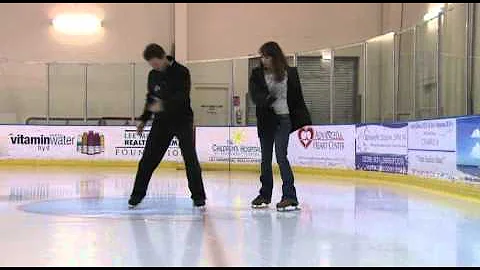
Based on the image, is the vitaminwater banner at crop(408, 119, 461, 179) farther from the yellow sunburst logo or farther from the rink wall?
the yellow sunburst logo

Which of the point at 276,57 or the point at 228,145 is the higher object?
the point at 276,57

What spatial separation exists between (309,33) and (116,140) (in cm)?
588

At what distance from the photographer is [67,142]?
1312cm

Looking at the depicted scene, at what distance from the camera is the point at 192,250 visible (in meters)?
3.23

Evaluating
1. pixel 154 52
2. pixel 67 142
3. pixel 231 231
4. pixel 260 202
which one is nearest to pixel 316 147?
pixel 67 142

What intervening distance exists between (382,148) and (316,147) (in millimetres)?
1787

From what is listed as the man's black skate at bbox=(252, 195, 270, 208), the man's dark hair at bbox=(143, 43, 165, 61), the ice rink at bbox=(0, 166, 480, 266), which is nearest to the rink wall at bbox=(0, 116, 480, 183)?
the ice rink at bbox=(0, 166, 480, 266)

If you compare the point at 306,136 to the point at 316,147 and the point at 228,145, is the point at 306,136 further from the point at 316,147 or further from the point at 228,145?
the point at 228,145

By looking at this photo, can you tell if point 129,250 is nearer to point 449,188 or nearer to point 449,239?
point 449,239

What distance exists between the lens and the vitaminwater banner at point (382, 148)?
863 cm

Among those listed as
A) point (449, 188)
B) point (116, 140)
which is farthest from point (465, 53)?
point (116, 140)

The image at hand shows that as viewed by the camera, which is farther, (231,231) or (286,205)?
(286,205)

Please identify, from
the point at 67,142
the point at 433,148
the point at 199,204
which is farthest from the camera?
the point at 67,142

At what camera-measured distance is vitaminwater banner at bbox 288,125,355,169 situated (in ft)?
33.1
